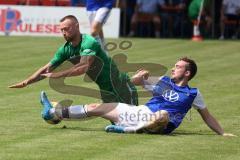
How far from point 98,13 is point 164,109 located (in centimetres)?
1035

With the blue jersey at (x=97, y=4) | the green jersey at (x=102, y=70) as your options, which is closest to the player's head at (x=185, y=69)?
the green jersey at (x=102, y=70)

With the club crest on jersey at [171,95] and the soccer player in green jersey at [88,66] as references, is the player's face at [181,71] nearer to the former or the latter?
the club crest on jersey at [171,95]

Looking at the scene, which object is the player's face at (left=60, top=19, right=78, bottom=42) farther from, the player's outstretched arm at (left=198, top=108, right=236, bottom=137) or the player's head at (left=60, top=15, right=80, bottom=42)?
the player's outstretched arm at (left=198, top=108, right=236, bottom=137)

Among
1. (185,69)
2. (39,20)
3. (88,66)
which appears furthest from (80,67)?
(39,20)

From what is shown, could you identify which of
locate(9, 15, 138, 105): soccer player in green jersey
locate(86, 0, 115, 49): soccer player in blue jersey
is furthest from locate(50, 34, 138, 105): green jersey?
locate(86, 0, 115, 49): soccer player in blue jersey

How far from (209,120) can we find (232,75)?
353 inches

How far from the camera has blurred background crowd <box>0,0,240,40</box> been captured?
33.3m

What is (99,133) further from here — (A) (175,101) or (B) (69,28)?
(B) (69,28)

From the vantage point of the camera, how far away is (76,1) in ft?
107

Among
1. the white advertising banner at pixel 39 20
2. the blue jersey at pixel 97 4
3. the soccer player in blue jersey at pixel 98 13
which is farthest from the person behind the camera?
the white advertising banner at pixel 39 20

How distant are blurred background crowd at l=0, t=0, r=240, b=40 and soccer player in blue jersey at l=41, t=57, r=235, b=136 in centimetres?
2078

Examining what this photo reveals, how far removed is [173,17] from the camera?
34.5 meters

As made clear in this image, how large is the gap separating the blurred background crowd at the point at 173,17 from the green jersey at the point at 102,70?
1994cm

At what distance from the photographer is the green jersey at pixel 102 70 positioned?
1252 centimetres
